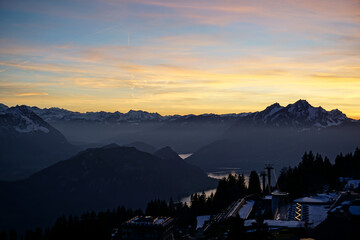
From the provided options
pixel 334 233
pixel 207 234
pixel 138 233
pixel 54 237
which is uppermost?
pixel 334 233

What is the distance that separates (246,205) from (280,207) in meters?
14.9

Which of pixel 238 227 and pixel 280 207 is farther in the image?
pixel 280 207

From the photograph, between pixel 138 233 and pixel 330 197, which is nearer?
pixel 330 197

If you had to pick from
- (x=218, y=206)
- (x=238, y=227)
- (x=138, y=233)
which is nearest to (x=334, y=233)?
(x=238, y=227)

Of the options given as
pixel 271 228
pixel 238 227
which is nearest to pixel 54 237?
pixel 271 228

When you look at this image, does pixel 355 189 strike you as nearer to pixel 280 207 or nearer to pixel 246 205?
pixel 280 207

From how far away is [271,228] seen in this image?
239 feet

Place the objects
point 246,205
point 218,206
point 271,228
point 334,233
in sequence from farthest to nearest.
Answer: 1. point 218,206
2. point 246,205
3. point 271,228
4. point 334,233

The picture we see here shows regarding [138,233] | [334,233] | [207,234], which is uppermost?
[334,233]

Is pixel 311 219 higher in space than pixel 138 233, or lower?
higher

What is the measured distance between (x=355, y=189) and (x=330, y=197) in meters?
8.35

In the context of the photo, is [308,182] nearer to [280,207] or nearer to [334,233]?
[280,207]

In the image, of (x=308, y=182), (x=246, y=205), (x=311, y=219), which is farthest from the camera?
(x=308, y=182)

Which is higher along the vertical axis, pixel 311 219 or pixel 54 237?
pixel 311 219
